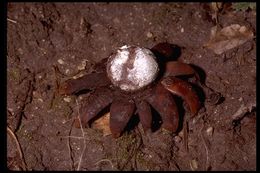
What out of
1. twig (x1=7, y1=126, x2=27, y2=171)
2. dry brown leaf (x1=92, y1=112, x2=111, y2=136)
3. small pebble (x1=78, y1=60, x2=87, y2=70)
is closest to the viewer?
twig (x1=7, y1=126, x2=27, y2=171)

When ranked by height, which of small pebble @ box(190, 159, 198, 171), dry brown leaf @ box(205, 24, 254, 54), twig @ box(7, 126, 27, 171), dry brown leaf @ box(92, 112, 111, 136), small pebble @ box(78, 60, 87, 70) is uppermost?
dry brown leaf @ box(205, 24, 254, 54)

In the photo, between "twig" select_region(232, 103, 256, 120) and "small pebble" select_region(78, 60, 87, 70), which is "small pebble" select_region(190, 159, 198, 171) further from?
"small pebble" select_region(78, 60, 87, 70)

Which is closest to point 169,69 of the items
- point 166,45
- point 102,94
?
point 166,45

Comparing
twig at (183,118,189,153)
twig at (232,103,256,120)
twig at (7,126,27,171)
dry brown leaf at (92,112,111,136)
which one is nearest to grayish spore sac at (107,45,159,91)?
dry brown leaf at (92,112,111,136)

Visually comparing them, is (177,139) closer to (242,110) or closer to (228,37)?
(242,110)

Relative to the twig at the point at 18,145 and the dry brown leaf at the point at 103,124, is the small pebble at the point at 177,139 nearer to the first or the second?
the dry brown leaf at the point at 103,124

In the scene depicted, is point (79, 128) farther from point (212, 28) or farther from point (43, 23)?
point (212, 28)
